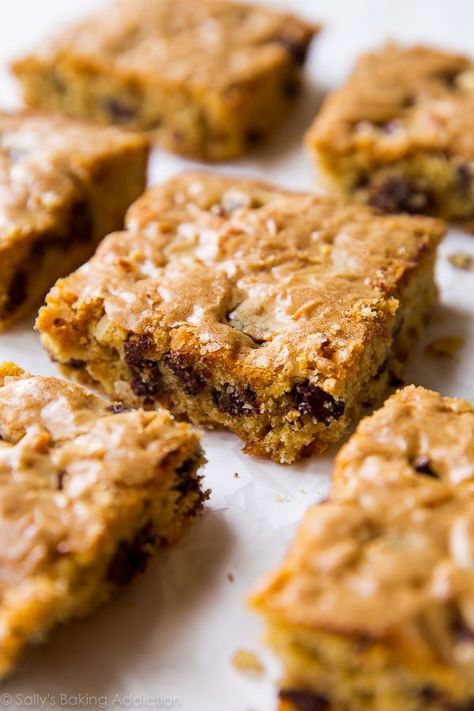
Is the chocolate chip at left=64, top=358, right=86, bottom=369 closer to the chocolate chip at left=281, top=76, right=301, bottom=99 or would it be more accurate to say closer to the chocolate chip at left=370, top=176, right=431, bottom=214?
the chocolate chip at left=370, top=176, right=431, bottom=214

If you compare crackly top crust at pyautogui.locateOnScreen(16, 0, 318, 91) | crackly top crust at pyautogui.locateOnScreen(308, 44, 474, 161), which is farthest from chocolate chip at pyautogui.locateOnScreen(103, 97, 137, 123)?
crackly top crust at pyautogui.locateOnScreen(308, 44, 474, 161)

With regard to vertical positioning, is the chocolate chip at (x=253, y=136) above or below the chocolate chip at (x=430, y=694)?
above

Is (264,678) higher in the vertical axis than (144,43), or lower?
lower

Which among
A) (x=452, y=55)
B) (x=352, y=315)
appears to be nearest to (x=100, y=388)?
(x=352, y=315)

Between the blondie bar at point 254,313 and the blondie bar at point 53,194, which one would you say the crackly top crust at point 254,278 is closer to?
the blondie bar at point 254,313

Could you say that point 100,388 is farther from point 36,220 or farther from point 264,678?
point 264,678

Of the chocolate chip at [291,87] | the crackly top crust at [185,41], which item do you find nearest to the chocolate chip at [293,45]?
the crackly top crust at [185,41]
